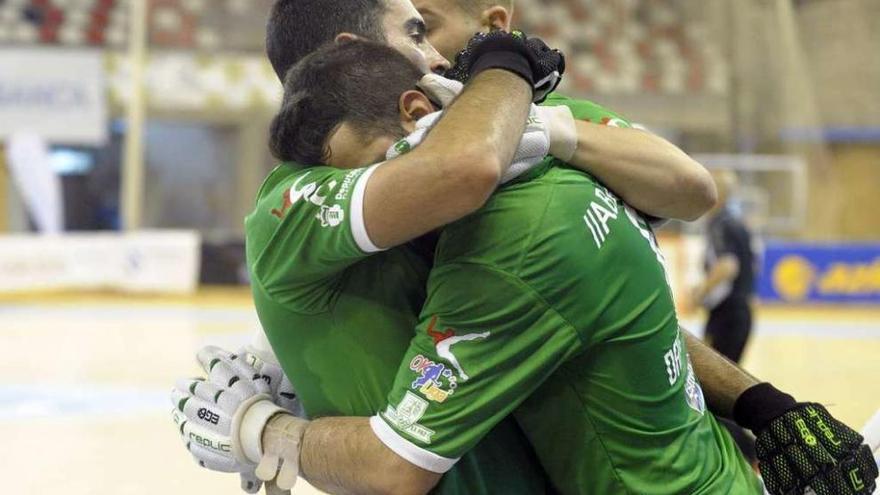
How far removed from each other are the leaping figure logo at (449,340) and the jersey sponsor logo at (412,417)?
9 centimetres

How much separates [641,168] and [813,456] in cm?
74

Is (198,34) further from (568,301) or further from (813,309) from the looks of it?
(568,301)

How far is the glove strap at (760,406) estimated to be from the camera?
9.85 ft

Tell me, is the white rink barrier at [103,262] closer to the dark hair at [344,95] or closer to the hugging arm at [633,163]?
the dark hair at [344,95]

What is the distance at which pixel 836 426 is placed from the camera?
9.53 ft

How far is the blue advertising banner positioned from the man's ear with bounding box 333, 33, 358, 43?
19.1m

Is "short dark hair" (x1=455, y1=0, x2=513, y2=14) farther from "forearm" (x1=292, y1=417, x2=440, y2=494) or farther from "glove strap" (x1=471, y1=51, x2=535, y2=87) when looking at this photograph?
"forearm" (x1=292, y1=417, x2=440, y2=494)

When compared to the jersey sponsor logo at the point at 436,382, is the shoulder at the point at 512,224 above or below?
above

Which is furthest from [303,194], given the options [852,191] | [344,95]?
[852,191]

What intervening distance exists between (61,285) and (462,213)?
19.2 m

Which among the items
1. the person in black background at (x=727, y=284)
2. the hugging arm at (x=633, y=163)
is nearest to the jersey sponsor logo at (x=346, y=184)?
the hugging arm at (x=633, y=163)

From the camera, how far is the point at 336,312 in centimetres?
269

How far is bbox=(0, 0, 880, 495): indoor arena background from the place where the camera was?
21.2 m

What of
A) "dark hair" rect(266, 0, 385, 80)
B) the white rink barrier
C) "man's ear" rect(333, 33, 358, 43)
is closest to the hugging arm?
"man's ear" rect(333, 33, 358, 43)
